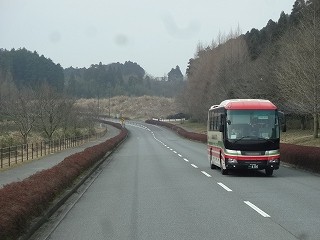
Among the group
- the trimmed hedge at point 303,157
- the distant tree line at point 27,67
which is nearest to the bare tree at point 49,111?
the trimmed hedge at point 303,157

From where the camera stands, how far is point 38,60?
15888 centimetres

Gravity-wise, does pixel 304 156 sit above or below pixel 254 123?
below

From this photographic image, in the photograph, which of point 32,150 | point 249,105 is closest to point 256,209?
point 249,105

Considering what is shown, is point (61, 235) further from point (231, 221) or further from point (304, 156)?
point (304, 156)

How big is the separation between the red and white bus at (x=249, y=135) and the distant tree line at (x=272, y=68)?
18048 millimetres

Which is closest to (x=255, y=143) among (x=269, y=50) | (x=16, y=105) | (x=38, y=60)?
(x=16, y=105)

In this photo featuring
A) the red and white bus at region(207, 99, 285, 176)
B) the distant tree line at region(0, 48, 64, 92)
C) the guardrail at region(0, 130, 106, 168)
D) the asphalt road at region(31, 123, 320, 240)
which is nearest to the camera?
the asphalt road at region(31, 123, 320, 240)

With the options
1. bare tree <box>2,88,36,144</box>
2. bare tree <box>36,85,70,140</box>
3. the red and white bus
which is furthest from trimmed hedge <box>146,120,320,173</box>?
bare tree <box>36,85,70,140</box>

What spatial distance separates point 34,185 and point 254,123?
35.8 ft

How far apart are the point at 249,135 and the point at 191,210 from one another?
359 inches

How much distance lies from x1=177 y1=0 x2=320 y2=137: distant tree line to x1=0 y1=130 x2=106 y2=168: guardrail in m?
20.5

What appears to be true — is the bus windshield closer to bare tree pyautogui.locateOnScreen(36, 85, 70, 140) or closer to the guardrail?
the guardrail

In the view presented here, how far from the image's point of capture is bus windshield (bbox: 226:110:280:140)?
1944cm

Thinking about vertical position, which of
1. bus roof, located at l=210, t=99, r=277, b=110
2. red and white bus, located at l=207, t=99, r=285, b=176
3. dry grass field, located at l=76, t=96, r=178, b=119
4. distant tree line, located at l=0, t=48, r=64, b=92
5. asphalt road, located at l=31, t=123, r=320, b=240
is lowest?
asphalt road, located at l=31, t=123, r=320, b=240
